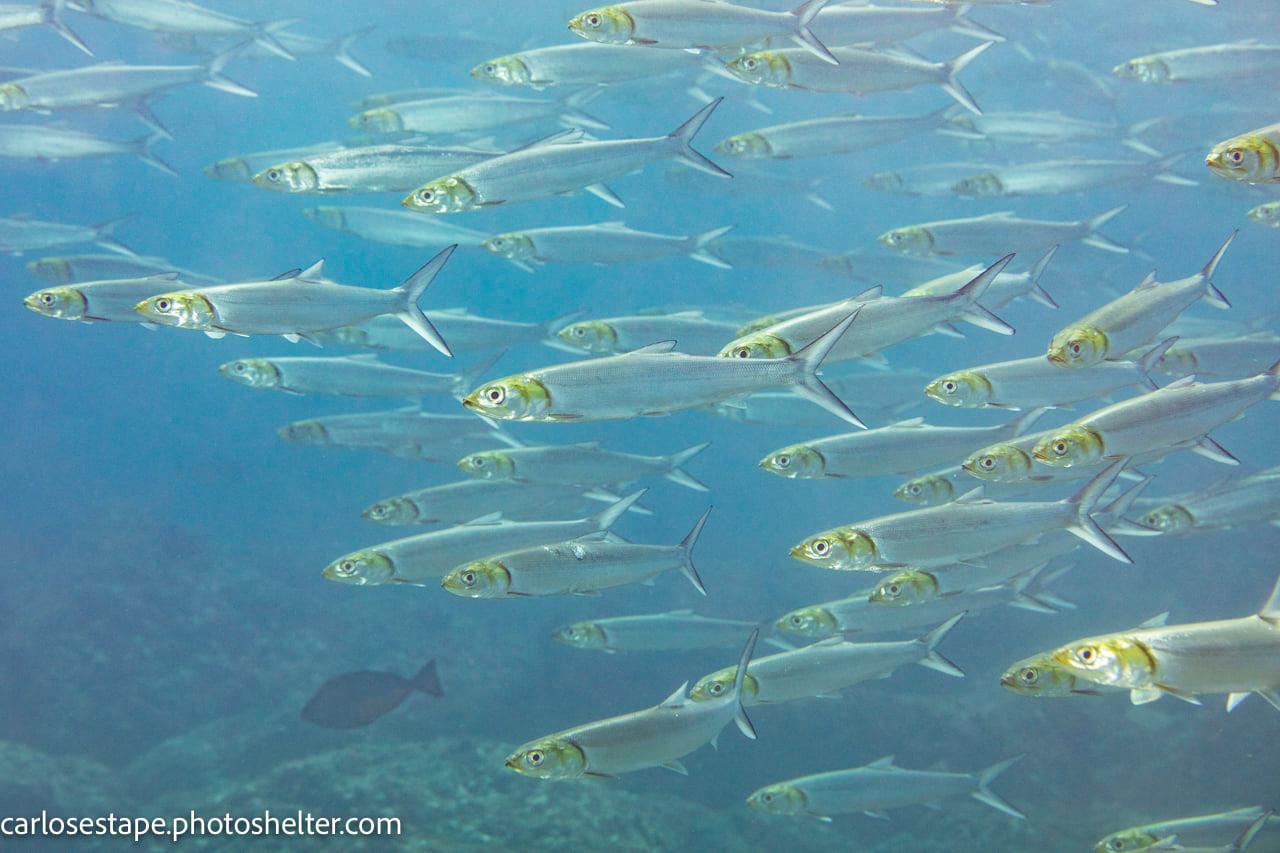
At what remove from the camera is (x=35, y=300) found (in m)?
4.72

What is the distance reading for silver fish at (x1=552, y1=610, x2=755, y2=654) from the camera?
6023 millimetres

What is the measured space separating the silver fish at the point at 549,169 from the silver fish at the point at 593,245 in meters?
1.55

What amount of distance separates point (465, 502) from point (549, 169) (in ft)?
8.48

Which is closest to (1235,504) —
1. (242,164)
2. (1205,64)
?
(1205,64)

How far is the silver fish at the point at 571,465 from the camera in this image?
235 inches

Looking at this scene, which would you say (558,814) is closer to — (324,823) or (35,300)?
(324,823)

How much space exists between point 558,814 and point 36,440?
33.8 meters

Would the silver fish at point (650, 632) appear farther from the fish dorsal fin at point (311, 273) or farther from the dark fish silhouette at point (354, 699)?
the fish dorsal fin at point (311, 273)

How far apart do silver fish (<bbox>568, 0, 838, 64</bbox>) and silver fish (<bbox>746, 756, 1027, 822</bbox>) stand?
4415 millimetres

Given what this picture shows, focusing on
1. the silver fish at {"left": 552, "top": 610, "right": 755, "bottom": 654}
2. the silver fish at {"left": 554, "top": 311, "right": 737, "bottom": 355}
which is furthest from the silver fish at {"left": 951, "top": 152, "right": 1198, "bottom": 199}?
the silver fish at {"left": 552, "top": 610, "right": 755, "bottom": 654}

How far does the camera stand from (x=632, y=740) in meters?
4.09

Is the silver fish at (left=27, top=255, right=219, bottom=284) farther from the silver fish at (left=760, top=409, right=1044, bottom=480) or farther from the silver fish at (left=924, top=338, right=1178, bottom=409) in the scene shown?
the silver fish at (left=924, top=338, right=1178, bottom=409)

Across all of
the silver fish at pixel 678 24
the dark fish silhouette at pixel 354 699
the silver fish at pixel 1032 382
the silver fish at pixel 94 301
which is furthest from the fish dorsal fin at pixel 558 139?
the dark fish silhouette at pixel 354 699

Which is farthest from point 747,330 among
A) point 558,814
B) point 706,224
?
point 706,224
